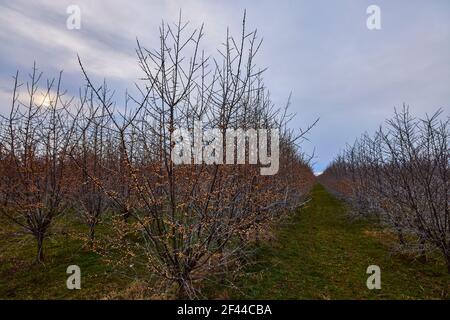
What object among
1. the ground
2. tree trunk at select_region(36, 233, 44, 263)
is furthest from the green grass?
tree trunk at select_region(36, 233, 44, 263)

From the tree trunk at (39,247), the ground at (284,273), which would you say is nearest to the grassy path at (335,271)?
the ground at (284,273)

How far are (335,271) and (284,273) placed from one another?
54.4 inches

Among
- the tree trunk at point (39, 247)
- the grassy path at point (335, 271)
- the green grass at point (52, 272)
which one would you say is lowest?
the grassy path at point (335, 271)

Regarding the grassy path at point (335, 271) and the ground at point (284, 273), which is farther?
the grassy path at point (335, 271)

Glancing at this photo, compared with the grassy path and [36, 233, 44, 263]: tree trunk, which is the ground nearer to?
the grassy path

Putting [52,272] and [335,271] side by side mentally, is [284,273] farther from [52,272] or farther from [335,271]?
[52,272]

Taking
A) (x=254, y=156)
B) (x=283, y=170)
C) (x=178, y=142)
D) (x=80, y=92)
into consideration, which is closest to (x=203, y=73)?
(x=178, y=142)

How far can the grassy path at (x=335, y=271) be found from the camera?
654 centimetres

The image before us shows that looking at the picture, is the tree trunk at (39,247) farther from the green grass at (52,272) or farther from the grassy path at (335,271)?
the grassy path at (335,271)

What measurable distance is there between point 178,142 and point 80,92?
4668 mm

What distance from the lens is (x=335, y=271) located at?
8094 mm

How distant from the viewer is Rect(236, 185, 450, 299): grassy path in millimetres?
6535
